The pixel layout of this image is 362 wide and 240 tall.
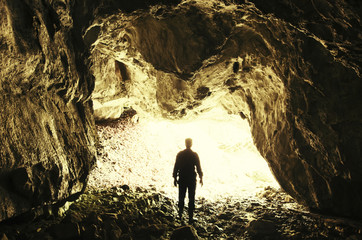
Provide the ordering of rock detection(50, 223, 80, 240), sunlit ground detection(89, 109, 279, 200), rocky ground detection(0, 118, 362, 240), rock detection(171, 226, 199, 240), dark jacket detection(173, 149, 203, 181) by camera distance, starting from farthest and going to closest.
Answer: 1. sunlit ground detection(89, 109, 279, 200)
2. dark jacket detection(173, 149, 203, 181)
3. rock detection(171, 226, 199, 240)
4. rocky ground detection(0, 118, 362, 240)
5. rock detection(50, 223, 80, 240)

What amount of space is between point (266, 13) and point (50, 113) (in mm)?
3680

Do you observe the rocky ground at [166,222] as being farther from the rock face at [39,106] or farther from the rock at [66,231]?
the rock face at [39,106]

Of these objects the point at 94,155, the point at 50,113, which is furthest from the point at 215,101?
the point at 50,113

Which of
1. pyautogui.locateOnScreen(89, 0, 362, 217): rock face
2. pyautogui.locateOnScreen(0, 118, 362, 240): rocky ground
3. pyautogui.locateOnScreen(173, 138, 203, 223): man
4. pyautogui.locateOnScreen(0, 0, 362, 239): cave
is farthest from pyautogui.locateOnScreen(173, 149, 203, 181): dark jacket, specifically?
pyautogui.locateOnScreen(89, 0, 362, 217): rock face

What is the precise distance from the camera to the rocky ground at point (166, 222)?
11.3ft

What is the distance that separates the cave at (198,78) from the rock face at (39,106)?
17 millimetres

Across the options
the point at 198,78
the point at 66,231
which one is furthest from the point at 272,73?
the point at 66,231

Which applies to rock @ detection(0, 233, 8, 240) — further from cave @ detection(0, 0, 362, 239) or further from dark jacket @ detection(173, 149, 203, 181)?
dark jacket @ detection(173, 149, 203, 181)

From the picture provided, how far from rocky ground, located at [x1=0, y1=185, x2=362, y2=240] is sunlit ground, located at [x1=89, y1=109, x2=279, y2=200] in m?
1.69

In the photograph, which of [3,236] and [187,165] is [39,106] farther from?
[187,165]

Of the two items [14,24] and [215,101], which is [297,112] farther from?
[14,24]

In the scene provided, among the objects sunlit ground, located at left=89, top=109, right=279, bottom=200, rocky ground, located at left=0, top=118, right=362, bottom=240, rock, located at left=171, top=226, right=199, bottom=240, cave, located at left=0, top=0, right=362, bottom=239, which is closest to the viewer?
cave, located at left=0, top=0, right=362, bottom=239

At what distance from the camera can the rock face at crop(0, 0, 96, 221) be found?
2895 mm

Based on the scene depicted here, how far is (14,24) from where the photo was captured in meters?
2.96
